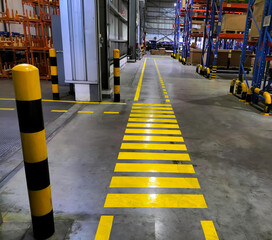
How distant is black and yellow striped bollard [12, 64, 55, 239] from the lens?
147 centimetres

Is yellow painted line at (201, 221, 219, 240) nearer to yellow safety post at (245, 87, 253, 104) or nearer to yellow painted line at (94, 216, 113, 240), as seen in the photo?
yellow painted line at (94, 216, 113, 240)

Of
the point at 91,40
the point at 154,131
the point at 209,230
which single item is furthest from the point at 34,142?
the point at 91,40

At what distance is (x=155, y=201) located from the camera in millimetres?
2432

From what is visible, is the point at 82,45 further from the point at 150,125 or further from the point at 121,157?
the point at 121,157

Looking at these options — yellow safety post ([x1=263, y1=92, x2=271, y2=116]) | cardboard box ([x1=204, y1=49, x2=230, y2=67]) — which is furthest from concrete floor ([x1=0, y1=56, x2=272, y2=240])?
cardboard box ([x1=204, y1=49, x2=230, y2=67])

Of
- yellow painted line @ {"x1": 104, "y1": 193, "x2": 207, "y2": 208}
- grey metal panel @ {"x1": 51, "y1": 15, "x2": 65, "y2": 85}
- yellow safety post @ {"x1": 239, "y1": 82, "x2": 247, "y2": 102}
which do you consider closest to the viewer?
yellow painted line @ {"x1": 104, "y1": 193, "x2": 207, "y2": 208}

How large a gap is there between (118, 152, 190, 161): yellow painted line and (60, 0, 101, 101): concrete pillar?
3.22 metres

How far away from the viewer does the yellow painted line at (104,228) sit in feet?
6.41

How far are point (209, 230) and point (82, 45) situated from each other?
520 centimetres

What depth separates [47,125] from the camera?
14.8 ft

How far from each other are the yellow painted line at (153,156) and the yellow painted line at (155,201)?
870 mm

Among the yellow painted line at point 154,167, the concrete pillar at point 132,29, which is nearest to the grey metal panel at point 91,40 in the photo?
the yellow painted line at point 154,167

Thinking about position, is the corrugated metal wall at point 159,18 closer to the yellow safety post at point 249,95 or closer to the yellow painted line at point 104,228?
the yellow safety post at point 249,95

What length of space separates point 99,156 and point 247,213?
2006mm
